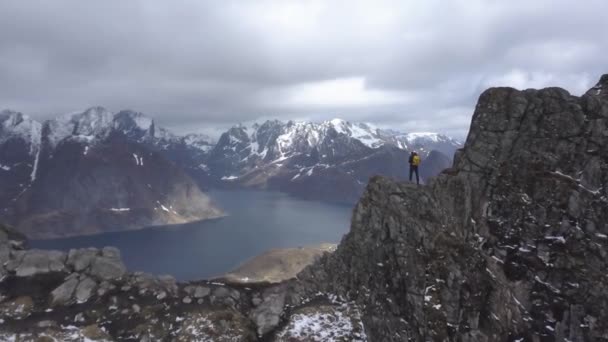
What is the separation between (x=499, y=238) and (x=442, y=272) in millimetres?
7606

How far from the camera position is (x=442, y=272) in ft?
102

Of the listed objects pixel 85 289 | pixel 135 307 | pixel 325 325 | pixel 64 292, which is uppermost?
pixel 85 289

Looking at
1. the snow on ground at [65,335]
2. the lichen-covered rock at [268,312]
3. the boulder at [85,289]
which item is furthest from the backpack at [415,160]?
the boulder at [85,289]

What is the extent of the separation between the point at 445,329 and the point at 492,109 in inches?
964

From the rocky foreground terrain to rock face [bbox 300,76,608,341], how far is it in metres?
0.10

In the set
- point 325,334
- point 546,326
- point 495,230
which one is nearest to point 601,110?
point 495,230

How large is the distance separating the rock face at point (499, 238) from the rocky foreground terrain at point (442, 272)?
0.10m

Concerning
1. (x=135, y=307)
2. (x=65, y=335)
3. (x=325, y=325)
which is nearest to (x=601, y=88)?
(x=325, y=325)

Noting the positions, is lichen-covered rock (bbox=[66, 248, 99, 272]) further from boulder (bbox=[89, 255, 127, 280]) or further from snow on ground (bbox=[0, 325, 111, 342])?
snow on ground (bbox=[0, 325, 111, 342])

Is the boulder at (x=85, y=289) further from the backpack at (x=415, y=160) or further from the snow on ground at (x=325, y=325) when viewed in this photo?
the backpack at (x=415, y=160)

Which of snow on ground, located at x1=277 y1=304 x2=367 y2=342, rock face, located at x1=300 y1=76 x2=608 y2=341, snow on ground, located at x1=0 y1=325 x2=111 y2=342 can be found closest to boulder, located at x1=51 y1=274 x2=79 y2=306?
snow on ground, located at x1=0 y1=325 x2=111 y2=342

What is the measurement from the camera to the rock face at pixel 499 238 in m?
29.4

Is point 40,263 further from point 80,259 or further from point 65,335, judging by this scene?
point 65,335

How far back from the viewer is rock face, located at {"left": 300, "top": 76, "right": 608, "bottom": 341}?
2939 cm
